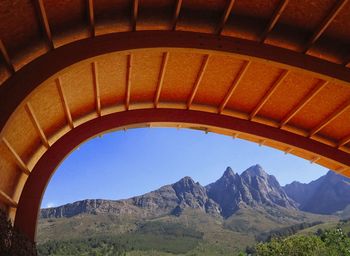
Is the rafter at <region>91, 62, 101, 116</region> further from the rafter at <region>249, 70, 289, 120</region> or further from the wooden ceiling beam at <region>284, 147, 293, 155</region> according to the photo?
the wooden ceiling beam at <region>284, 147, 293, 155</region>

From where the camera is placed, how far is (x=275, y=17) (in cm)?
654

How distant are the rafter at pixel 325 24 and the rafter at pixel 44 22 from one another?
4.73 metres

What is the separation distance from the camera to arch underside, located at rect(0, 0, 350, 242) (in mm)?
6445

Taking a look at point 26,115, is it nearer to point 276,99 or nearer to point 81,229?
point 276,99

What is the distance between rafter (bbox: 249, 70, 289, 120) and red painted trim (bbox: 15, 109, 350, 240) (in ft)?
1.54

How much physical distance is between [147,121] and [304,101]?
4033mm

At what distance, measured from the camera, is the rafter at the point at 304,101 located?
8.09 meters

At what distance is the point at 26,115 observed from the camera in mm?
7848

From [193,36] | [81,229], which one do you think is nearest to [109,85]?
[193,36]

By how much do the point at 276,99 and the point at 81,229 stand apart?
147 meters

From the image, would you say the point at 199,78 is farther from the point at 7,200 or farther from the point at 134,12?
the point at 7,200

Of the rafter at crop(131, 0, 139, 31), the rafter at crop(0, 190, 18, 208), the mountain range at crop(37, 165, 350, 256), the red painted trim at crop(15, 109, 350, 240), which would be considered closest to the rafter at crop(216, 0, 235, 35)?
the rafter at crop(131, 0, 139, 31)

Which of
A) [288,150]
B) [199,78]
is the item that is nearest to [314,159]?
[288,150]

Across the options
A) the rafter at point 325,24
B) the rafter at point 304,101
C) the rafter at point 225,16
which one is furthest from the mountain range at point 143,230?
the rafter at point 325,24
